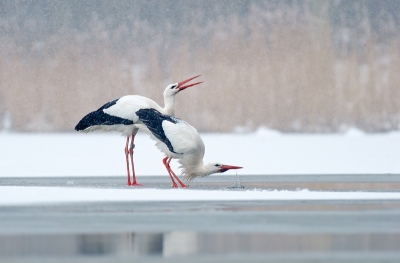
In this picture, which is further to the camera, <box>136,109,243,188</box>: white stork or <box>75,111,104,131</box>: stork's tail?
<box>75,111,104,131</box>: stork's tail

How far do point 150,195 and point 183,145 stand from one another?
162 centimetres

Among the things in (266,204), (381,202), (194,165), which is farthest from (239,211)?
(194,165)

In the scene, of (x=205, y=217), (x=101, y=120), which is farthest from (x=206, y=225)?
(x=101, y=120)

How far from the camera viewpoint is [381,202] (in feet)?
41.2

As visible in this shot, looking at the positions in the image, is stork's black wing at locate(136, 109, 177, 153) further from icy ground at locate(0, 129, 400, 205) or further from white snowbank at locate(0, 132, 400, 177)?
white snowbank at locate(0, 132, 400, 177)

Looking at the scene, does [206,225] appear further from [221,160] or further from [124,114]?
[221,160]

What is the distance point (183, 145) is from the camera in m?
15.3

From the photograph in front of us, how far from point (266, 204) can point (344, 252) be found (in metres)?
4.06

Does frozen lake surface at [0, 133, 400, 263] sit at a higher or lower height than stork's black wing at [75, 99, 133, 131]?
lower

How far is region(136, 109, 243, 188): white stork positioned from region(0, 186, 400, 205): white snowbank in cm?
89

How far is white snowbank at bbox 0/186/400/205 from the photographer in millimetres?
13117

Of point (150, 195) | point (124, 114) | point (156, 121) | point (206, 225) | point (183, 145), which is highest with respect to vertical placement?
point (124, 114)

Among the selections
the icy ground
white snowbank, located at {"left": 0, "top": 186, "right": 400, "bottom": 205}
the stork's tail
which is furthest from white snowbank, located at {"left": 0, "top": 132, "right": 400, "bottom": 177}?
white snowbank, located at {"left": 0, "top": 186, "right": 400, "bottom": 205}

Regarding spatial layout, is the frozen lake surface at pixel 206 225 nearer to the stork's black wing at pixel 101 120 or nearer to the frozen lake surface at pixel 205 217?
the frozen lake surface at pixel 205 217
